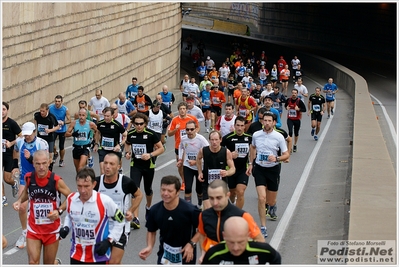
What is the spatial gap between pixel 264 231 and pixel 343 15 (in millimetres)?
61916

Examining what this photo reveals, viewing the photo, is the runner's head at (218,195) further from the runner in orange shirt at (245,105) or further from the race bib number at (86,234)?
the runner in orange shirt at (245,105)

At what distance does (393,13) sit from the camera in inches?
2544

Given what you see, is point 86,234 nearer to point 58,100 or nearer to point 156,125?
point 58,100

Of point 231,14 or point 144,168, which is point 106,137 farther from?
point 231,14

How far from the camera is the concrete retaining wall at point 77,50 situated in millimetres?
22891

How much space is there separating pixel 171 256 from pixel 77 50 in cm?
2083

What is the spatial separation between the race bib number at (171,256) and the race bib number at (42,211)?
1627 mm

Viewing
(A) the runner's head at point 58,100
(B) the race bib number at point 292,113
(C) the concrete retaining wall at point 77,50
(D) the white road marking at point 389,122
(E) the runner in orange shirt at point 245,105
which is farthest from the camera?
(D) the white road marking at point 389,122

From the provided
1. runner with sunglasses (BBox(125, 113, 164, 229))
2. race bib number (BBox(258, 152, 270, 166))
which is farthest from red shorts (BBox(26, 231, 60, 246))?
race bib number (BBox(258, 152, 270, 166))

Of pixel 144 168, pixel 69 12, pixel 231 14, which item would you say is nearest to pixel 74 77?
pixel 69 12

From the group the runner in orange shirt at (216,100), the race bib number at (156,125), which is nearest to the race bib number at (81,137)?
the race bib number at (156,125)

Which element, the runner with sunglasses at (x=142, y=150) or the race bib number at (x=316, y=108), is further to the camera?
the race bib number at (x=316, y=108)

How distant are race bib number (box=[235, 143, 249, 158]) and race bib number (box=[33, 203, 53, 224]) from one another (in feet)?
14.9

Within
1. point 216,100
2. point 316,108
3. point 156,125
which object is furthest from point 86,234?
point 216,100
